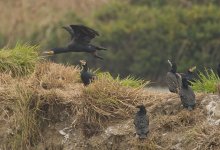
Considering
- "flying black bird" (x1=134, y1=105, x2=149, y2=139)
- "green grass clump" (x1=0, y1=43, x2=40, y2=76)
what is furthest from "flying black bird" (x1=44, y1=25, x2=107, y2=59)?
"flying black bird" (x1=134, y1=105, x2=149, y2=139)

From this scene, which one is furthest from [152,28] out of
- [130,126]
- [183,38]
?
[130,126]

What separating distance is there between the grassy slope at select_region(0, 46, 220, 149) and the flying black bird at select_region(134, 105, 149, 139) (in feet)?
0.40

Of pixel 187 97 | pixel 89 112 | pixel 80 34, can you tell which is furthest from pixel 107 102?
pixel 80 34

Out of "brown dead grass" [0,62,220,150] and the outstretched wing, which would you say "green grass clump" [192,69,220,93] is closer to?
"brown dead grass" [0,62,220,150]

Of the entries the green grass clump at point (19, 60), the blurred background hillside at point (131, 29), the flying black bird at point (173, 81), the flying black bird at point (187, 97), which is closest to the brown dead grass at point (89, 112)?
the flying black bird at point (187, 97)

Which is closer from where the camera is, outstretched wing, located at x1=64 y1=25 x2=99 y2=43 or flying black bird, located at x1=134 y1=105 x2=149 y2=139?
flying black bird, located at x1=134 y1=105 x2=149 y2=139

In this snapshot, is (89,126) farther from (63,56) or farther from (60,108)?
(63,56)

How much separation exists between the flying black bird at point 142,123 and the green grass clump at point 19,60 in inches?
124

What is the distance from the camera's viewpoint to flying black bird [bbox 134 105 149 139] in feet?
39.0

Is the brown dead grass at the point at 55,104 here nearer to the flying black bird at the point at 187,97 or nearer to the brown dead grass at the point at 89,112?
the brown dead grass at the point at 89,112

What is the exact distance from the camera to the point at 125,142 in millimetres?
12312

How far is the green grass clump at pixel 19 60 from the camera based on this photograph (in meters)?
14.6

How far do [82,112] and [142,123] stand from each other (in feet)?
4.17

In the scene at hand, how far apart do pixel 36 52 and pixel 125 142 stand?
336 centimetres
